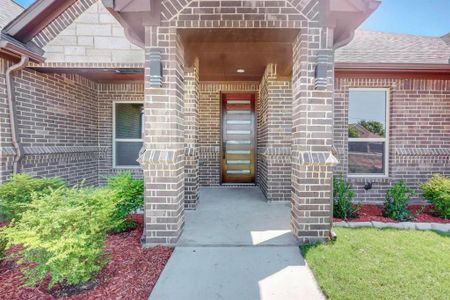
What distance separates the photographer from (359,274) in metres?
2.68

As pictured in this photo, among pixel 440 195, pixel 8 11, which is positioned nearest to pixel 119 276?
pixel 440 195

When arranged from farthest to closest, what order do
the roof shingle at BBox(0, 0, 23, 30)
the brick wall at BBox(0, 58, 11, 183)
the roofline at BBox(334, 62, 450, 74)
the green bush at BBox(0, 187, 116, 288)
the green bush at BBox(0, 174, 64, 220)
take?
1. the roofline at BBox(334, 62, 450, 74)
2. the roof shingle at BBox(0, 0, 23, 30)
3. the brick wall at BBox(0, 58, 11, 183)
4. the green bush at BBox(0, 174, 64, 220)
5. the green bush at BBox(0, 187, 116, 288)

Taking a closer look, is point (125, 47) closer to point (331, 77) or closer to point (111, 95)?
point (111, 95)

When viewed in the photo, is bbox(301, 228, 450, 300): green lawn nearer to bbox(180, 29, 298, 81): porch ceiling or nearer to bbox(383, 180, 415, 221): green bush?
bbox(383, 180, 415, 221): green bush

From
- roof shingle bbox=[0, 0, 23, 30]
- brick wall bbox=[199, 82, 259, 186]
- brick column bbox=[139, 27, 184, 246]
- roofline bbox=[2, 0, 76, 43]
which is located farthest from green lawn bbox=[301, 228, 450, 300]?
roof shingle bbox=[0, 0, 23, 30]

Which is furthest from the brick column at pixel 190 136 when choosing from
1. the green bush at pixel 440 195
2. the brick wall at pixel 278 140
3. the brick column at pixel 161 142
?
the green bush at pixel 440 195

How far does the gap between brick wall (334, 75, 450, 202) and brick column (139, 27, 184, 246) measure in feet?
13.4

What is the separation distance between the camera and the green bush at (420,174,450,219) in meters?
4.50

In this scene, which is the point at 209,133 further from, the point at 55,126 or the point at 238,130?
the point at 55,126

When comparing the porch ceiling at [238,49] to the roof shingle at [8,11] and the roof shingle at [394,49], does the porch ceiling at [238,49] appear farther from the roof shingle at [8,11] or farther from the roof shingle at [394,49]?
the roof shingle at [8,11]

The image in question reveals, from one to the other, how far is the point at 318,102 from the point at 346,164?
3.02 m

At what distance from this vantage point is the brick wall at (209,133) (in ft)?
24.7

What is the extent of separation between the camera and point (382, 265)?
288 centimetres

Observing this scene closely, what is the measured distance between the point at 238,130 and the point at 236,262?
17.1 ft
